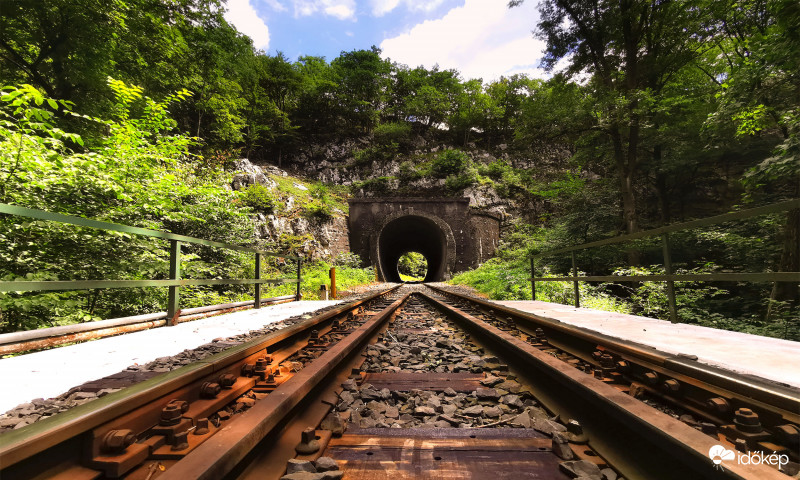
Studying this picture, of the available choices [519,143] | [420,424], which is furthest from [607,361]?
[519,143]

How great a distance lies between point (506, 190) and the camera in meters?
23.9

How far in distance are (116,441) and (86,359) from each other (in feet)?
6.29

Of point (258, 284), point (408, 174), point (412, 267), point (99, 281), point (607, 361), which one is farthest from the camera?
point (412, 267)

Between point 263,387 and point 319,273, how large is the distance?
12.0 m

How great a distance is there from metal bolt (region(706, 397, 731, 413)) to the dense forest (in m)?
5.88

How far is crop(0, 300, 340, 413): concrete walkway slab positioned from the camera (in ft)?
5.87

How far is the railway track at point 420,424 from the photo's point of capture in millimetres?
979

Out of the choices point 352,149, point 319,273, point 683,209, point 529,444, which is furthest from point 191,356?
point 352,149

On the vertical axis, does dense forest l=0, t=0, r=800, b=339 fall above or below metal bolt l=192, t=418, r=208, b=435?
above

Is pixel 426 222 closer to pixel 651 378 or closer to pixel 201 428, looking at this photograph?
pixel 651 378

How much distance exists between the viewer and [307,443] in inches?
54.1

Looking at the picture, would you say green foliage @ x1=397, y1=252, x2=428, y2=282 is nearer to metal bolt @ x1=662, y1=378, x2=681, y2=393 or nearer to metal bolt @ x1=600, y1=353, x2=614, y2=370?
metal bolt @ x1=600, y1=353, x2=614, y2=370

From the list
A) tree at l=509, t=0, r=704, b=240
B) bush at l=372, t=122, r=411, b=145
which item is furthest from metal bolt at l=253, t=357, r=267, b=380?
bush at l=372, t=122, r=411, b=145

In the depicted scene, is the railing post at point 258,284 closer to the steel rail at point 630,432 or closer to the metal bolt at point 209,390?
the metal bolt at point 209,390
